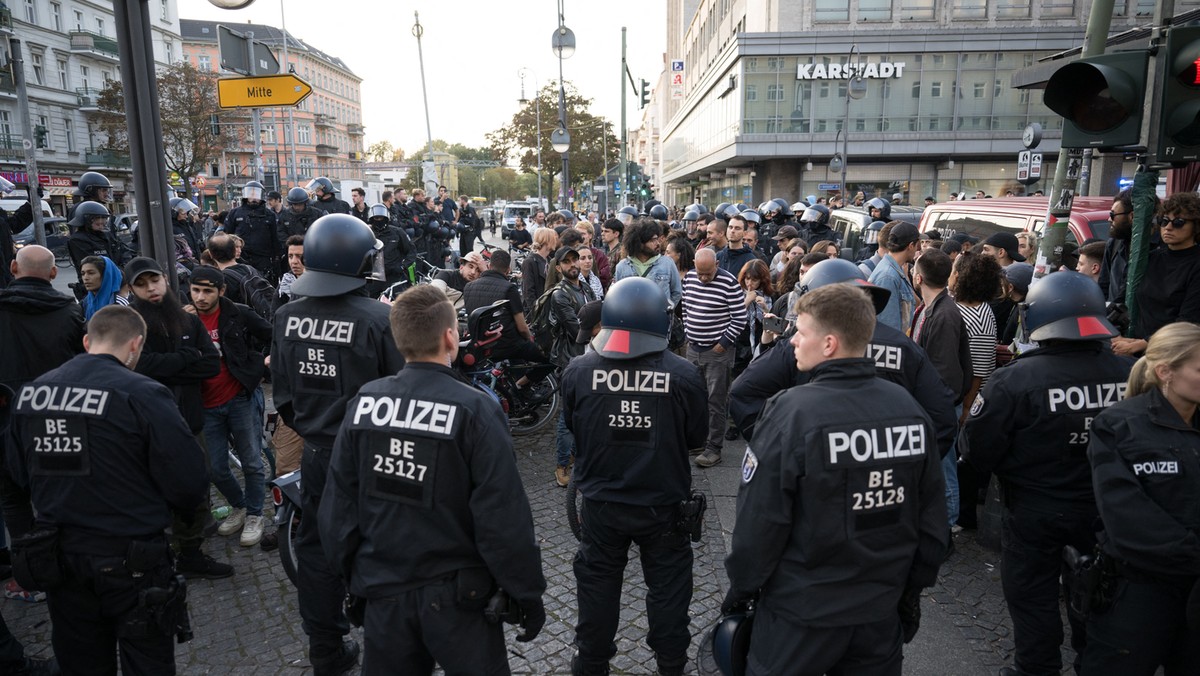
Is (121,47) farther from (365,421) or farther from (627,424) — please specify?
(627,424)

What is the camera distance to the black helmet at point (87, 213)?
25.6ft

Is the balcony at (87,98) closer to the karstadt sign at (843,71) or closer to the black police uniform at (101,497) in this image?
the karstadt sign at (843,71)

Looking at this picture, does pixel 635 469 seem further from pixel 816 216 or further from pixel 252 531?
pixel 816 216

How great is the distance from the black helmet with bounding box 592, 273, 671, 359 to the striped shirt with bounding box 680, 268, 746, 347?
9.58ft

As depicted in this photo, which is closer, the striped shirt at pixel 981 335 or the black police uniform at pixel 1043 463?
the black police uniform at pixel 1043 463

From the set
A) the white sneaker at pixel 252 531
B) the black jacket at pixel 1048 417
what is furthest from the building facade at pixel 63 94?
the black jacket at pixel 1048 417

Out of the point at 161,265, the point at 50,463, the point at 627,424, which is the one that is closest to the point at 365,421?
the point at 627,424

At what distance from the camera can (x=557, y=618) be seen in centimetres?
417

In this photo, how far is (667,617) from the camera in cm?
341

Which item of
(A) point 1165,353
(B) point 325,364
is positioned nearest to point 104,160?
(B) point 325,364

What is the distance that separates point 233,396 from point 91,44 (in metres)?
53.4

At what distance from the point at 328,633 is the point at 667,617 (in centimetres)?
168

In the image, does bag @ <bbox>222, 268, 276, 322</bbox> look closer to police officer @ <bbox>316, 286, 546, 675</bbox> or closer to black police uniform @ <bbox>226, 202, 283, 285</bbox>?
police officer @ <bbox>316, 286, 546, 675</bbox>

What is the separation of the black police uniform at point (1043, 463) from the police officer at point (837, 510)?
41.3 inches
